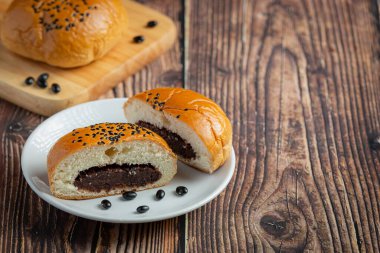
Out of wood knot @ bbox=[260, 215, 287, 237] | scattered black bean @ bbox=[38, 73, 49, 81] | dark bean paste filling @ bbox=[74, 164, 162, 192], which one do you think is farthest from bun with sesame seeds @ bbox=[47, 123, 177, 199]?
scattered black bean @ bbox=[38, 73, 49, 81]

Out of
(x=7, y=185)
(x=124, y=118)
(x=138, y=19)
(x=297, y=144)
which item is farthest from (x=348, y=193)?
(x=138, y=19)

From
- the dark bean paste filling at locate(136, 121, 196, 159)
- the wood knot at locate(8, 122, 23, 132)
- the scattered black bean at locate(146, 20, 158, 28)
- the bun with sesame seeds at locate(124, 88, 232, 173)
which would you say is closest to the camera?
the bun with sesame seeds at locate(124, 88, 232, 173)

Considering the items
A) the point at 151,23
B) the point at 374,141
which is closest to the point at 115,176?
the point at 374,141

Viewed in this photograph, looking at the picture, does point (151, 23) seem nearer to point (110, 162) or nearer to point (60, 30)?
point (60, 30)

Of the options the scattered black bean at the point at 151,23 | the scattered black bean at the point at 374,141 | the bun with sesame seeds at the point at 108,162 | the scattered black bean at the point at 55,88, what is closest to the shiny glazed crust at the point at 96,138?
the bun with sesame seeds at the point at 108,162

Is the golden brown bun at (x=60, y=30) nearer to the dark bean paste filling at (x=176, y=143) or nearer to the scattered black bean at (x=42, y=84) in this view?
the scattered black bean at (x=42, y=84)

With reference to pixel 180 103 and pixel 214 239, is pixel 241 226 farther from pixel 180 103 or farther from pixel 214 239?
pixel 180 103

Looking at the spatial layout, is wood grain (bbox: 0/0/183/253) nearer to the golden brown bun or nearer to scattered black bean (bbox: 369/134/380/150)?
the golden brown bun
